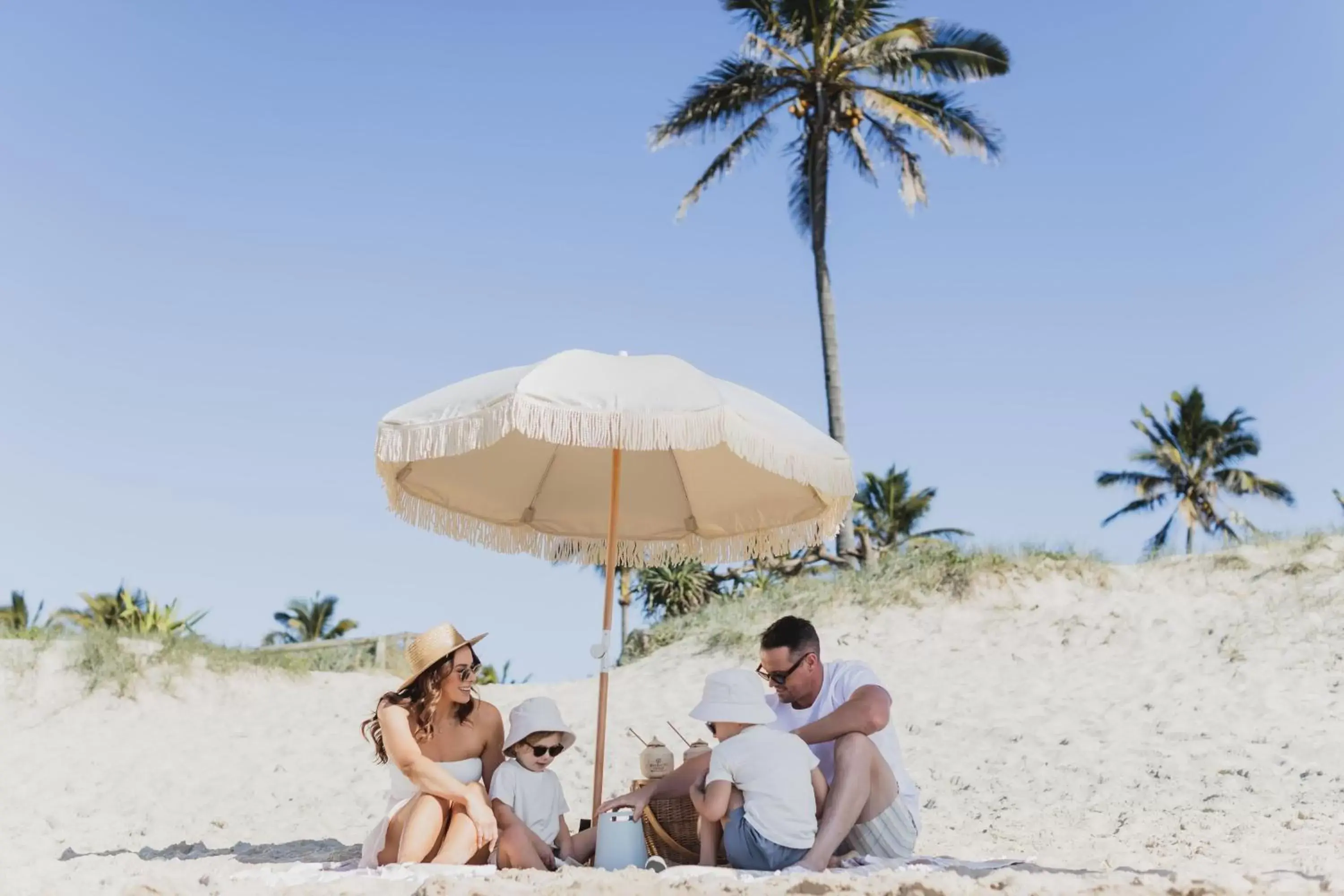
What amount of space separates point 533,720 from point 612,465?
1.59 metres

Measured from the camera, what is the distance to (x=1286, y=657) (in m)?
10.7

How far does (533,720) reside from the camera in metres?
4.47

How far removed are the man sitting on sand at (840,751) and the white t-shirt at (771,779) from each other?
10cm

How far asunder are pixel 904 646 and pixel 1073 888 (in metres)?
9.21

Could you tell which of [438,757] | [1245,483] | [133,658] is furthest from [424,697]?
[1245,483]

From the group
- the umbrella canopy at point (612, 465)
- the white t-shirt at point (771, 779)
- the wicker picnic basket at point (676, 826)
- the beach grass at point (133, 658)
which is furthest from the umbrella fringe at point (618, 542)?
the beach grass at point (133, 658)

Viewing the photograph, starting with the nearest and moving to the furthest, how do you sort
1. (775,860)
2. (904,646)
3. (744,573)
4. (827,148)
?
(775,860) → (904,646) → (827,148) → (744,573)

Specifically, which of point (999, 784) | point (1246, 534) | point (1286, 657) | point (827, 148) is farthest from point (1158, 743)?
point (827, 148)

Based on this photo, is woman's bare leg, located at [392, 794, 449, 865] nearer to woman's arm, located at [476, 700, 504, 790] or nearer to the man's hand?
woman's arm, located at [476, 700, 504, 790]

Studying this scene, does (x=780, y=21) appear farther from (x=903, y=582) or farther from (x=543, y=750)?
(x=543, y=750)

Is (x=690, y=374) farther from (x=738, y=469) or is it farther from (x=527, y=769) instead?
(x=527, y=769)

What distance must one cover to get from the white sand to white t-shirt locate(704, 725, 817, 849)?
0.41m

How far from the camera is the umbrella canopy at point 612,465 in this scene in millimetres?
4531

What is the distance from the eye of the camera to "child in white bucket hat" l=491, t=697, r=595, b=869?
4.47 meters
